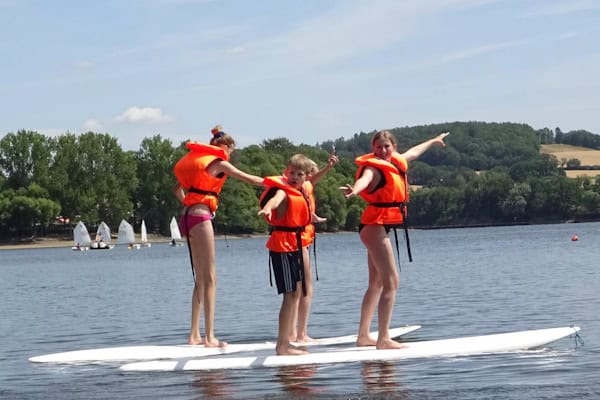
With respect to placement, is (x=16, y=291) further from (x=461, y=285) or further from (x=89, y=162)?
(x=89, y=162)

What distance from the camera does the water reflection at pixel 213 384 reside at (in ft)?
35.4

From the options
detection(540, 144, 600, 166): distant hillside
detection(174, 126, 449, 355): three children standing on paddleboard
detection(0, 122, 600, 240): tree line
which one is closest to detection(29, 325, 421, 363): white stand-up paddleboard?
detection(174, 126, 449, 355): three children standing on paddleboard

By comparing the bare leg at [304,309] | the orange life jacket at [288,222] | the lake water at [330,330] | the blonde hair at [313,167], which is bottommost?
the lake water at [330,330]

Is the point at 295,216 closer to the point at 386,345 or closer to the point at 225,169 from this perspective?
the point at 225,169

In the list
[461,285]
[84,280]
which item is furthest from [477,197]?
[461,285]

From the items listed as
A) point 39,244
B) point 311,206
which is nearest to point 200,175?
point 311,206

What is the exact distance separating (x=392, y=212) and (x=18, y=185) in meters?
117

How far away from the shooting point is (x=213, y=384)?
451 inches

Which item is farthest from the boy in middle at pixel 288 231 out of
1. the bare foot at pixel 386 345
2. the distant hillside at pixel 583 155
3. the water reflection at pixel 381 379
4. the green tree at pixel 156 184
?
the distant hillside at pixel 583 155

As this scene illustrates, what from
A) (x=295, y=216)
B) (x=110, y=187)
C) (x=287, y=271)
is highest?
(x=110, y=187)

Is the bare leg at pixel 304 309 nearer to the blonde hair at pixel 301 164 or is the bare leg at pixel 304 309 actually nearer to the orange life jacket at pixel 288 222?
the orange life jacket at pixel 288 222

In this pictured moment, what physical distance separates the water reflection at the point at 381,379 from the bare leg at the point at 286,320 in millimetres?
893

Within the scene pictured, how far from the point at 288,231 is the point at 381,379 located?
198 cm

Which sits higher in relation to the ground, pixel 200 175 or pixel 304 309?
pixel 200 175
